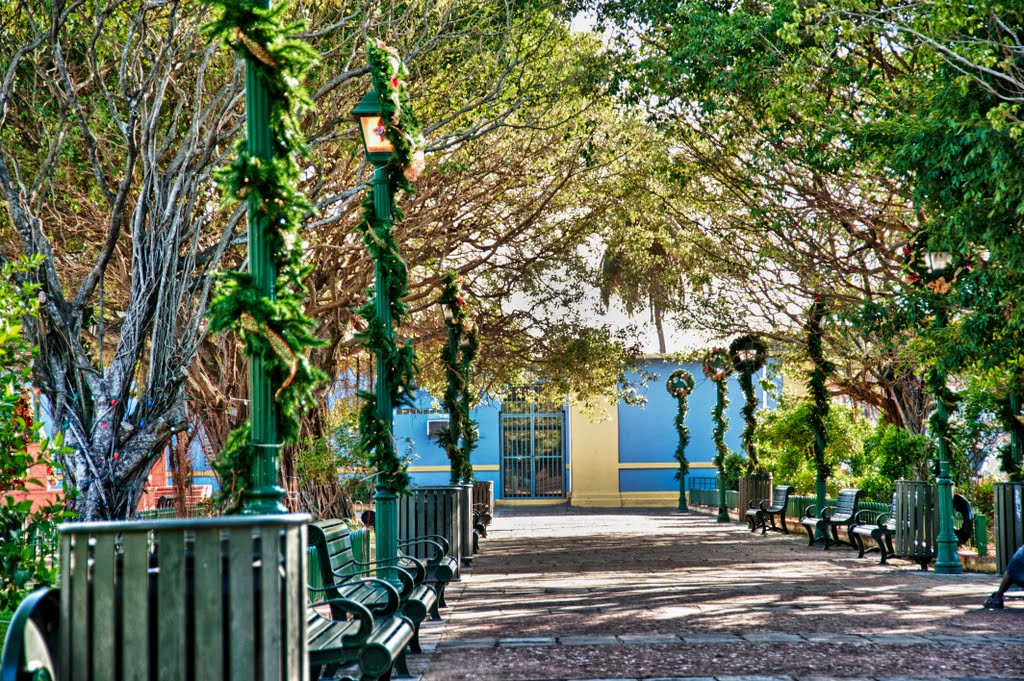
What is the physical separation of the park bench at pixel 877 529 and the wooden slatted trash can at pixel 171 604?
38.0 ft

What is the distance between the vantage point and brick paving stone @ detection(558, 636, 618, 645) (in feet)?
25.8

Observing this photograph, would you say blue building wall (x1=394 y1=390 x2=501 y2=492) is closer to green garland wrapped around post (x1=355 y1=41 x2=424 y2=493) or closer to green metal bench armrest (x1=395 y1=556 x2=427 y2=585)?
green metal bench armrest (x1=395 y1=556 x2=427 y2=585)

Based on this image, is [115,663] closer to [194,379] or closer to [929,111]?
[929,111]

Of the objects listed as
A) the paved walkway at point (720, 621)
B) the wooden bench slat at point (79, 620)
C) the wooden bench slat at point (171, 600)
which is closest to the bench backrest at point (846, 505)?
the paved walkway at point (720, 621)

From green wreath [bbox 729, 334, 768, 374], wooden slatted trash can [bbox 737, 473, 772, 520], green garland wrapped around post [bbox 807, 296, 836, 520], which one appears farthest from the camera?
wooden slatted trash can [bbox 737, 473, 772, 520]

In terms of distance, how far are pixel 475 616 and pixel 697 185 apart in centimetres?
1216

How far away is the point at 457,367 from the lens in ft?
54.0

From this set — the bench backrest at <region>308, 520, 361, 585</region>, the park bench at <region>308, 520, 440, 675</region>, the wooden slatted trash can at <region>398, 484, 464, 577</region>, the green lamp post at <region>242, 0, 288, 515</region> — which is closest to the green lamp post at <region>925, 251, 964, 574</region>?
the wooden slatted trash can at <region>398, 484, 464, 577</region>

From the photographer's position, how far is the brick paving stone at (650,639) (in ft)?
25.7

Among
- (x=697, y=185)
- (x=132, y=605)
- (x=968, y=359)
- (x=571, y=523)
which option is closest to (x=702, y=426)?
(x=571, y=523)

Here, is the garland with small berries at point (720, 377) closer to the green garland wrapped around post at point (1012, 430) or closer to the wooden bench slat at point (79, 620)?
the green garland wrapped around post at point (1012, 430)

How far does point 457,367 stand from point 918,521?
22.6ft

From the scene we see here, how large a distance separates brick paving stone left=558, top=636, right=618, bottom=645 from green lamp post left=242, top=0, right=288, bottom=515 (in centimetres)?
361

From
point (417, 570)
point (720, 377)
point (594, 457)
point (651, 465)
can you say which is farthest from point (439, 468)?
point (417, 570)
